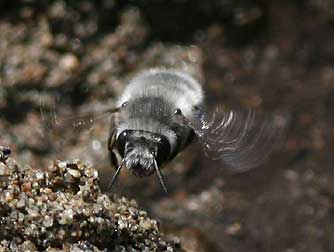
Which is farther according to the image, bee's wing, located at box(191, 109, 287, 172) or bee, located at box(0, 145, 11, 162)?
bee's wing, located at box(191, 109, 287, 172)

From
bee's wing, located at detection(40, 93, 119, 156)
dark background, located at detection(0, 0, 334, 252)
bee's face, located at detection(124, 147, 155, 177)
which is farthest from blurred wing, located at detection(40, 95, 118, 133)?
dark background, located at detection(0, 0, 334, 252)

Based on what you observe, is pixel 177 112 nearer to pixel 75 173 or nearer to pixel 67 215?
pixel 75 173

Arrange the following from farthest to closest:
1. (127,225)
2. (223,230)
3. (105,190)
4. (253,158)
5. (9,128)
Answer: (9,128) → (223,230) → (253,158) → (105,190) → (127,225)

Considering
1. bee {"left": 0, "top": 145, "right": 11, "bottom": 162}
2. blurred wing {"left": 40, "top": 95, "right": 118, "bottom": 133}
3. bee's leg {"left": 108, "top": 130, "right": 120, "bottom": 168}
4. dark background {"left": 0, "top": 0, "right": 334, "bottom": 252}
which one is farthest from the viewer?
dark background {"left": 0, "top": 0, "right": 334, "bottom": 252}

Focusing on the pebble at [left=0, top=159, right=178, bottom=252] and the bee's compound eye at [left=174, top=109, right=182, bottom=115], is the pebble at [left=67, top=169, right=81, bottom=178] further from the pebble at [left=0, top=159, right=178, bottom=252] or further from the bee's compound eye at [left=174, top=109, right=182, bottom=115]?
the bee's compound eye at [left=174, top=109, right=182, bottom=115]

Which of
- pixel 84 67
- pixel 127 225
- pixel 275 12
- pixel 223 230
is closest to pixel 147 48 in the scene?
pixel 84 67

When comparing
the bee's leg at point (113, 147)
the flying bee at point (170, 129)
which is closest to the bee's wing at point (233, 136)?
the flying bee at point (170, 129)

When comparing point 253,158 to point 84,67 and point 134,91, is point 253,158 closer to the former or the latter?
point 134,91

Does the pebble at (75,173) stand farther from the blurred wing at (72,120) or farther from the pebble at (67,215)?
the blurred wing at (72,120)
